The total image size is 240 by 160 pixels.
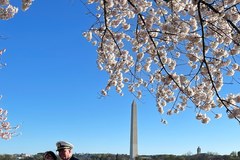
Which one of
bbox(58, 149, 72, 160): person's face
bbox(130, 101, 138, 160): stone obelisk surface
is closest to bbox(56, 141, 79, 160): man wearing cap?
bbox(58, 149, 72, 160): person's face

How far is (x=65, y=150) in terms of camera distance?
4020 millimetres

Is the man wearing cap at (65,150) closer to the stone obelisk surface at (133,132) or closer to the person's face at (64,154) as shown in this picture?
the person's face at (64,154)

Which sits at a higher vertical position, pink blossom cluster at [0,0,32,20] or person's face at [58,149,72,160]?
pink blossom cluster at [0,0,32,20]

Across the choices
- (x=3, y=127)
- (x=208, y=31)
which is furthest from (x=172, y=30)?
(x=3, y=127)

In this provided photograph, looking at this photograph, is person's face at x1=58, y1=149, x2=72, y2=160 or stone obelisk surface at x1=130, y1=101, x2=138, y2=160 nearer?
person's face at x1=58, y1=149, x2=72, y2=160

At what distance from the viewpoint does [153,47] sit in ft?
19.6

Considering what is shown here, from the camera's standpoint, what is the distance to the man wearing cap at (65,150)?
401 centimetres

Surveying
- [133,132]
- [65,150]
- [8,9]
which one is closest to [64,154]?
[65,150]

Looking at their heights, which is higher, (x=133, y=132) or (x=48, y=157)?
(x=133, y=132)

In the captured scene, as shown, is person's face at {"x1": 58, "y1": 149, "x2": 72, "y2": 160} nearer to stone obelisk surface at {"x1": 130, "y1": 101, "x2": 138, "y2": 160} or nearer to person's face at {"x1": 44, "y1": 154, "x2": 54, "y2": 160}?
person's face at {"x1": 44, "y1": 154, "x2": 54, "y2": 160}

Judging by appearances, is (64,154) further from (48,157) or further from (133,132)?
(133,132)

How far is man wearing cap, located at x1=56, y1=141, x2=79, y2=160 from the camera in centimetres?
401

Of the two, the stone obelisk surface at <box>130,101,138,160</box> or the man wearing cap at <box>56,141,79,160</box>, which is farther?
the stone obelisk surface at <box>130,101,138,160</box>

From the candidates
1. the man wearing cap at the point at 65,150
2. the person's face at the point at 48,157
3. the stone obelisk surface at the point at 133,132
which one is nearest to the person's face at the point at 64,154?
the man wearing cap at the point at 65,150
